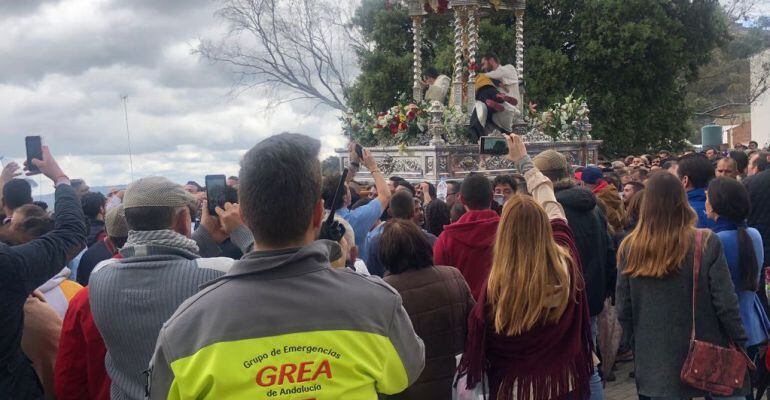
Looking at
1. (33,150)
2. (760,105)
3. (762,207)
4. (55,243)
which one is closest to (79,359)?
(55,243)

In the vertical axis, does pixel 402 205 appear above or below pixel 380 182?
below

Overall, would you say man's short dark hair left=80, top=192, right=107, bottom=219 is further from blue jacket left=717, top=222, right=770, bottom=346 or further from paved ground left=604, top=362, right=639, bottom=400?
blue jacket left=717, top=222, right=770, bottom=346

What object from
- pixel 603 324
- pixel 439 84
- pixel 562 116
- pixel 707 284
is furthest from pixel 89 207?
pixel 562 116

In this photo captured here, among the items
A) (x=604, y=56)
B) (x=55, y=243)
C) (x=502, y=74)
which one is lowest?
(x=55, y=243)

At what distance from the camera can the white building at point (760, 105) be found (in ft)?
128

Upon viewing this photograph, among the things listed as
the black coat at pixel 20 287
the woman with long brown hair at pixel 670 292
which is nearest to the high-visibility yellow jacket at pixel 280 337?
the black coat at pixel 20 287

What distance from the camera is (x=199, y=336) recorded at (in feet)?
6.77

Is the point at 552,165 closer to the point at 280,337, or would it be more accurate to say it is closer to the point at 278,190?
the point at 278,190

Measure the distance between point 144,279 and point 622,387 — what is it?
5.37 meters

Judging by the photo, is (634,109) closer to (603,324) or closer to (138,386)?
(603,324)

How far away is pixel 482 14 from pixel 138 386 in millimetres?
17867

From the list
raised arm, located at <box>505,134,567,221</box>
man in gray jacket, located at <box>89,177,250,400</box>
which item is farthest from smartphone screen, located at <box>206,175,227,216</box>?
raised arm, located at <box>505,134,567,221</box>

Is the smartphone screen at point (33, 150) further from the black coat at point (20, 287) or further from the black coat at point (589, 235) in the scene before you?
the black coat at point (589, 235)

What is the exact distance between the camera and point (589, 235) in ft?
18.5
